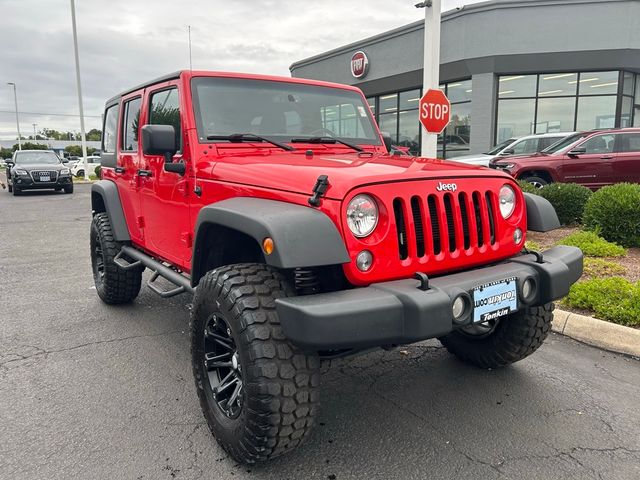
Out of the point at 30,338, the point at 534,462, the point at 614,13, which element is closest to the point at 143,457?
the point at 534,462

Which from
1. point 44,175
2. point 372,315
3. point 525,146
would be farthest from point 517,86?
point 372,315

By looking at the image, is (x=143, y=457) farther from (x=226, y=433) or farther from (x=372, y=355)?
(x=372, y=355)

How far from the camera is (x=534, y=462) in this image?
8.48 ft

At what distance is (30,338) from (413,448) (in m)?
3.28

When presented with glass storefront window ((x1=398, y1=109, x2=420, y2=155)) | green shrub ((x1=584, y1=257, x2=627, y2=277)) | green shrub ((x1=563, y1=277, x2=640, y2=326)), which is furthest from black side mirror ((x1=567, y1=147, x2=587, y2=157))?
glass storefront window ((x1=398, y1=109, x2=420, y2=155))

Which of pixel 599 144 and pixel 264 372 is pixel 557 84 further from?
pixel 264 372

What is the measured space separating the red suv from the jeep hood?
855 centimetres

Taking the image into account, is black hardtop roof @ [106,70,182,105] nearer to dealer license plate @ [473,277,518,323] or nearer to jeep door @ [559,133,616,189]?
dealer license plate @ [473,277,518,323]

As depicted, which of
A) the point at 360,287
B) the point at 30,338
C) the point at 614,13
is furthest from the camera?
the point at 614,13

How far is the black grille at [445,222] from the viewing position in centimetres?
252

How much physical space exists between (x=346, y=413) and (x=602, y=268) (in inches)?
147

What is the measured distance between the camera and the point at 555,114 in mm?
18453

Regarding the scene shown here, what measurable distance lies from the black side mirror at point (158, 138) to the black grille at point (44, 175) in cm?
1783

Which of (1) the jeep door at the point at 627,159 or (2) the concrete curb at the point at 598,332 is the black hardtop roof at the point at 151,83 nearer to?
(2) the concrete curb at the point at 598,332
